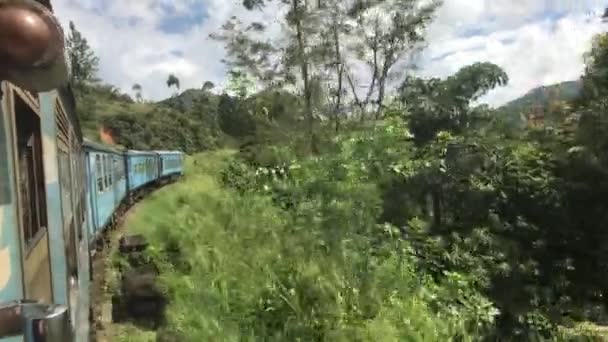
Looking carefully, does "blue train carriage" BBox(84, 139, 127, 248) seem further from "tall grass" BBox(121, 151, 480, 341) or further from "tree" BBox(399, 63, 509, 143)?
"tree" BBox(399, 63, 509, 143)

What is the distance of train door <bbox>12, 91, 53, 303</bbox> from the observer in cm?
182

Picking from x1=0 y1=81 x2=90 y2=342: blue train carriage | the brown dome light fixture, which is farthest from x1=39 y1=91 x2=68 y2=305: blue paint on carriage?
the brown dome light fixture

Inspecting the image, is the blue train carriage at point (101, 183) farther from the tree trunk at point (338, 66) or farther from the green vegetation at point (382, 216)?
the tree trunk at point (338, 66)

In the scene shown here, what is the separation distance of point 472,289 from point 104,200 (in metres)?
6.26

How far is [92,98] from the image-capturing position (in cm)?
5622

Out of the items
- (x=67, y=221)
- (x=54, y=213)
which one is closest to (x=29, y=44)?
(x=54, y=213)

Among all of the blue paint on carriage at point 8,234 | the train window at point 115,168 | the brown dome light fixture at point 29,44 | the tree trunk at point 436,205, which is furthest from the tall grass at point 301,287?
the brown dome light fixture at point 29,44

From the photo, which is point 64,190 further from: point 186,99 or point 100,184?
point 186,99

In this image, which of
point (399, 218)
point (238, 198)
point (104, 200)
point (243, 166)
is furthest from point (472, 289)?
point (243, 166)

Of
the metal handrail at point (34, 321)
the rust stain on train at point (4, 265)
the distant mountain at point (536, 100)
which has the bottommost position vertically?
A: the metal handrail at point (34, 321)

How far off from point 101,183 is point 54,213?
7.92 m

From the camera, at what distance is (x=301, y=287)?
7.62 meters

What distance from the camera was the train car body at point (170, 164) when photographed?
25938 millimetres

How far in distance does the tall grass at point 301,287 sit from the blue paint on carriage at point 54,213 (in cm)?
465
